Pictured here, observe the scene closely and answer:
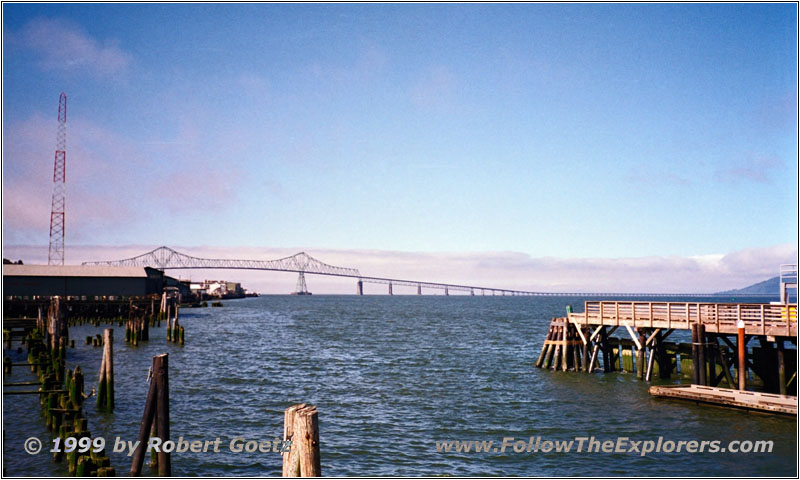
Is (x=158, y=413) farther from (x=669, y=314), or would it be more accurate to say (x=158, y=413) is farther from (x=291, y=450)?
(x=669, y=314)

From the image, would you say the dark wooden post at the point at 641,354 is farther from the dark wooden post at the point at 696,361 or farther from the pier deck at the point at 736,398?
the pier deck at the point at 736,398

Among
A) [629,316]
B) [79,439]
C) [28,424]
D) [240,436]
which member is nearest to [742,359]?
[629,316]

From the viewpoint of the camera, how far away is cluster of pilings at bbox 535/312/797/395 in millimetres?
26422

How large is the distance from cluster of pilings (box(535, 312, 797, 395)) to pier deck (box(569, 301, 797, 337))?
57 centimetres

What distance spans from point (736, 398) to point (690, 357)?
10.7 m

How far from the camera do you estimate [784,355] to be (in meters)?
26.2

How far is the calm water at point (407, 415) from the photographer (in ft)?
59.2

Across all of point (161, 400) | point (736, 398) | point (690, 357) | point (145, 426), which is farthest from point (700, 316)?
point (145, 426)

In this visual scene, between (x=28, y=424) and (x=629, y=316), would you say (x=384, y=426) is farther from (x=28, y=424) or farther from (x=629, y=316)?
(x=629, y=316)

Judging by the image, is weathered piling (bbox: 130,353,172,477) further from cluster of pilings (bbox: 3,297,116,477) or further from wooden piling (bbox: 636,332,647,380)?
wooden piling (bbox: 636,332,647,380)

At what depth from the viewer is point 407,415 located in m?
24.7

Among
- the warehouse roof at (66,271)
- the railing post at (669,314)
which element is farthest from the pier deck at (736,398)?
the warehouse roof at (66,271)

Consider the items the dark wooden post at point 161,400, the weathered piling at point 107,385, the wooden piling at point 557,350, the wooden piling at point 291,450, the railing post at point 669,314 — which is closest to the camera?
the wooden piling at point 291,450

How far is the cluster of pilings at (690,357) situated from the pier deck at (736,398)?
1.49 metres
